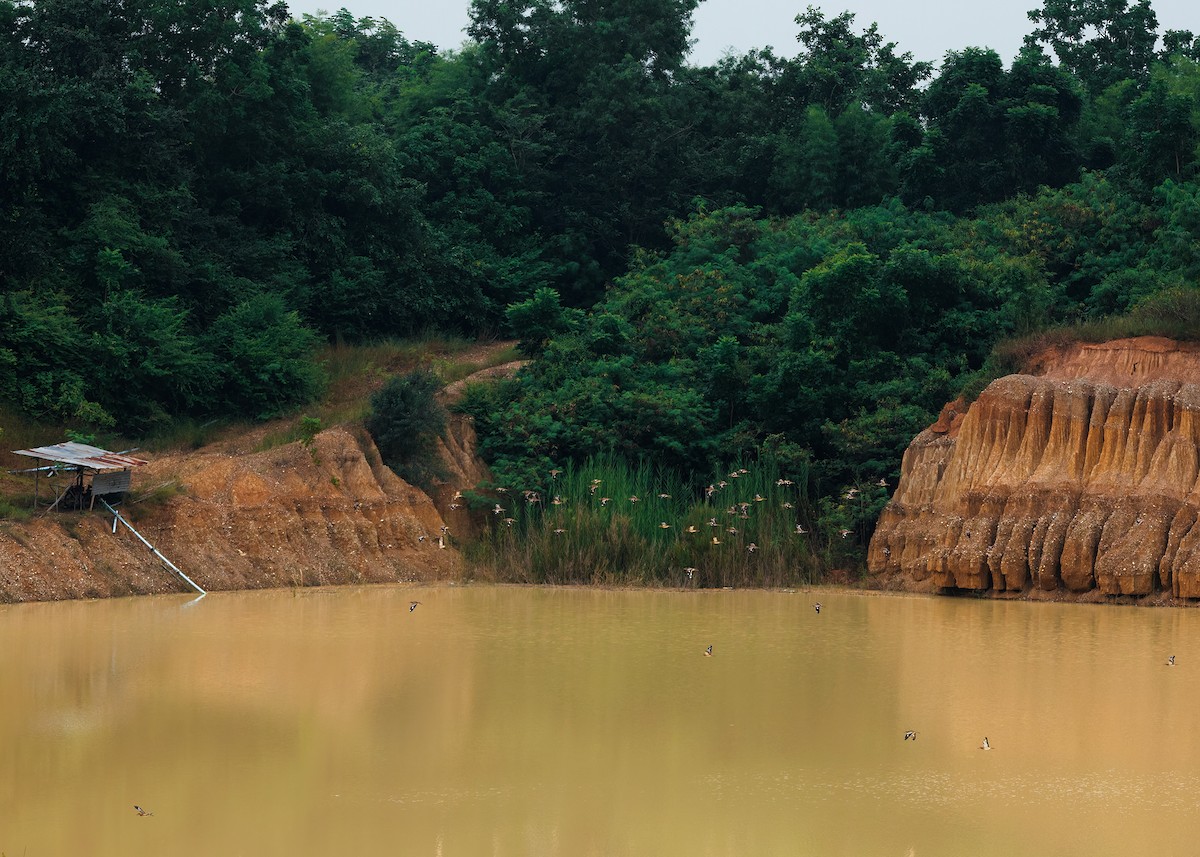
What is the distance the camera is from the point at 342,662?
54.4 feet

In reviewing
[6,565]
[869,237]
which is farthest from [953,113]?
[6,565]

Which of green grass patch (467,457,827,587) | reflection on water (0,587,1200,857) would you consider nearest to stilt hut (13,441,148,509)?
reflection on water (0,587,1200,857)

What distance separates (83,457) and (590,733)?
39.4ft

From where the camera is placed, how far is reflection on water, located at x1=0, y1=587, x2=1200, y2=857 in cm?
1033

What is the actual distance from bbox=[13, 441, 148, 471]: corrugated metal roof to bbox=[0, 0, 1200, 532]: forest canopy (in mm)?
2791

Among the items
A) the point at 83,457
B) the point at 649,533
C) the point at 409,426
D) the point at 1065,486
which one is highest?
the point at 409,426

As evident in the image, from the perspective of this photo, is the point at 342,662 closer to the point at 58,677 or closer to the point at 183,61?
the point at 58,677

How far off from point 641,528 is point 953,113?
16052mm

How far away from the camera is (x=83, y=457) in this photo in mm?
22391

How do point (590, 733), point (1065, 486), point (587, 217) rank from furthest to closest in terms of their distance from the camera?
point (587, 217)
point (1065, 486)
point (590, 733)

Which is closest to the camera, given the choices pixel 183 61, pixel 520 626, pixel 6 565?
pixel 520 626

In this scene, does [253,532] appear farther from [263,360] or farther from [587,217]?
[587,217]

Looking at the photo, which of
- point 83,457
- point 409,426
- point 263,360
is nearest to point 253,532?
point 83,457

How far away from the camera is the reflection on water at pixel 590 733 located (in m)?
10.3
